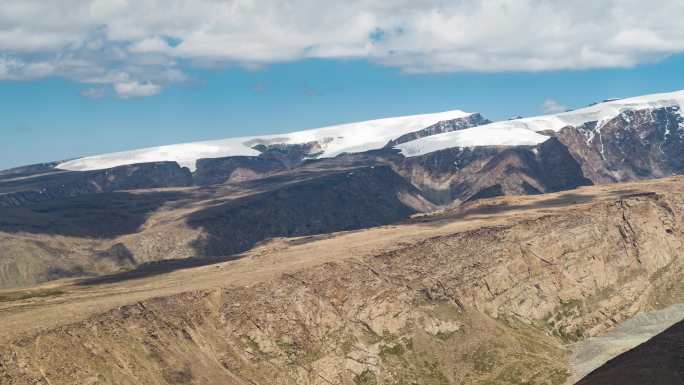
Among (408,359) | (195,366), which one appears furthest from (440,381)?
(195,366)

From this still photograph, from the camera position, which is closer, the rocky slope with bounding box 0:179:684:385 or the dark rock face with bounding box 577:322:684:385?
the dark rock face with bounding box 577:322:684:385

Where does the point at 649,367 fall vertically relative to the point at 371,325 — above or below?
below

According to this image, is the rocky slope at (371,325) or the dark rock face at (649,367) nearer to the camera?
the dark rock face at (649,367)

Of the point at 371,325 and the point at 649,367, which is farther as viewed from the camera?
the point at 371,325
